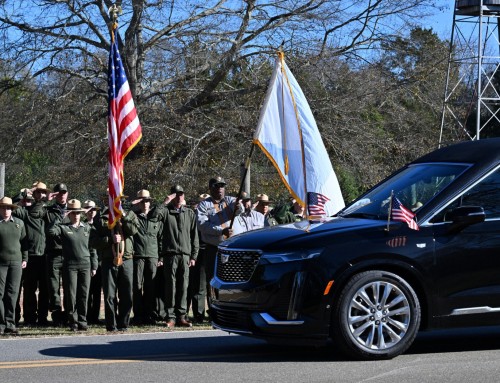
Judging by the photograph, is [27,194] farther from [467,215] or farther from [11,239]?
[467,215]

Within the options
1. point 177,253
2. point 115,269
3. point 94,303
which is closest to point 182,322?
point 177,253

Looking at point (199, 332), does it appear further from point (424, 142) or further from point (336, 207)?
point (424, 142)

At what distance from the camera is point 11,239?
44.2 ft

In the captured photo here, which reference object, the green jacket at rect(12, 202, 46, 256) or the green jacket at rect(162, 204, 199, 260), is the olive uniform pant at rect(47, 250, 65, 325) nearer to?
the green jacket at rect(12, 202, 46, 256)

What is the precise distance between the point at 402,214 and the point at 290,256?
110 cm

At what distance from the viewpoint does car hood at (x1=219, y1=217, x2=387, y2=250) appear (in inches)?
357

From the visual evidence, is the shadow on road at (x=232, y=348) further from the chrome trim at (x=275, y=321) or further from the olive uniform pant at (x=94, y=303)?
the olive uniform pant at (x=94, y=303)

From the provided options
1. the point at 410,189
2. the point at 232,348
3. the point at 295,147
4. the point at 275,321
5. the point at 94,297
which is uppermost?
the point at 295,147

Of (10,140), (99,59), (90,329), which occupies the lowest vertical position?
(90,329)

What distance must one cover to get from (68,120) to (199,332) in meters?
12.5

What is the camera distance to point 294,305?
29.2ft

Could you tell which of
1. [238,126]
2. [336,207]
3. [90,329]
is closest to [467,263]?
[336,207]

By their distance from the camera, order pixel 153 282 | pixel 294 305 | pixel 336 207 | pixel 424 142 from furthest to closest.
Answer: pixel 424 142 → pixel 153 282 → pixel 336 207 → pixel 294 305

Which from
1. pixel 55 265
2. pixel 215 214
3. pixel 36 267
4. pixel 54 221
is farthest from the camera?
pixel 36 267
